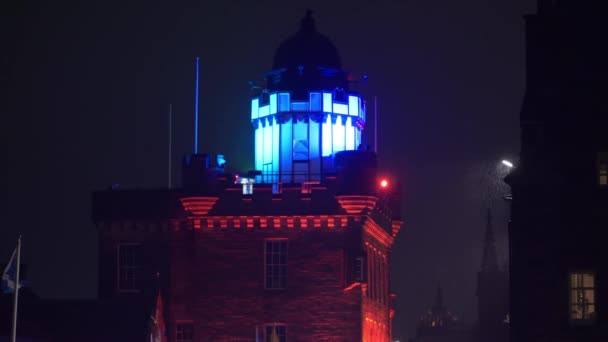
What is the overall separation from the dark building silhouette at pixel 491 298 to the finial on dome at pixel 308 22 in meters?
→ 68.6

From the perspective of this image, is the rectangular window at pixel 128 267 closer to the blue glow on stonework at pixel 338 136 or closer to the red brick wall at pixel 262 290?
the red brick wall at pixel 262 290

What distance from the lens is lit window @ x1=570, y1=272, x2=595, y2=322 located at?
246 feet

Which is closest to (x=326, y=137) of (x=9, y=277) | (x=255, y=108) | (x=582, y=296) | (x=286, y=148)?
(x=286, y=148)

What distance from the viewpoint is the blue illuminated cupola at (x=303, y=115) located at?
109312 mm

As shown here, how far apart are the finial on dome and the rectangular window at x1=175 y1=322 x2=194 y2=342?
19934 millimetres

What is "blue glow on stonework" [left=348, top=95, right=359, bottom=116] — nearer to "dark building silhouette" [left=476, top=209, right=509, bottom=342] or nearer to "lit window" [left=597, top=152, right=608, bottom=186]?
"lit window" [left=597, top=152, right=608, bottom=186]

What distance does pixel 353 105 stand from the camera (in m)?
111

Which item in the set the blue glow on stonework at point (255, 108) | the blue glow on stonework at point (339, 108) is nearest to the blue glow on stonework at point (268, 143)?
the blue glow on stonework at point (255, 108)

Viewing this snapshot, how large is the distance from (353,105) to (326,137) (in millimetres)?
2786

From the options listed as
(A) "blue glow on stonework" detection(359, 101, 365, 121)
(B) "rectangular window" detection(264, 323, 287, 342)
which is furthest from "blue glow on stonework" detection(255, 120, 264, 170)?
(B) "rectangular window" detection(264, 323, 287, 342)

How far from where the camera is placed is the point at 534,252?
7606 cm

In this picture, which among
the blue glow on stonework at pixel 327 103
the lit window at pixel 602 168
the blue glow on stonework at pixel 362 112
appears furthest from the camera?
the blue glow on stonework at pixel 362 112

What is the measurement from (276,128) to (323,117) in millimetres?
2946

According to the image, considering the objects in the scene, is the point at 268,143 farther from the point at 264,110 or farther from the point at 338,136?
the point at 338,136
